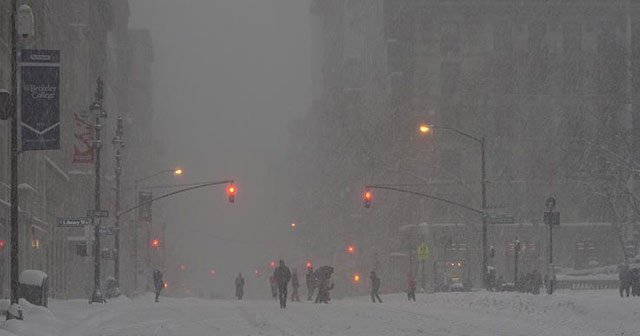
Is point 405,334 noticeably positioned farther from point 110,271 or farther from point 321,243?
point 321,243

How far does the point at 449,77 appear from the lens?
10662 cm

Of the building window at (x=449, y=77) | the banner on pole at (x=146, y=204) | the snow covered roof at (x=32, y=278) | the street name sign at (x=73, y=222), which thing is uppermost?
the building window at (x=449, y=77)

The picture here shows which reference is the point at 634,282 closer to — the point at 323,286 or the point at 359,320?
the point at 359,320

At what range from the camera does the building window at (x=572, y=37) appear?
354ft

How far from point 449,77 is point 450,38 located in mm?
3486

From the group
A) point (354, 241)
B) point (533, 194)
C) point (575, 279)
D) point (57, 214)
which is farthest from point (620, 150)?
point (354, 241)

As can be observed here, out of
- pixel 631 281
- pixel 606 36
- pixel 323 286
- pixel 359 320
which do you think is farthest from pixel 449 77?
pixel 359 320

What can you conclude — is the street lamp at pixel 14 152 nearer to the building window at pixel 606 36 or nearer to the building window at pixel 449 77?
the building window at pixel 449 77

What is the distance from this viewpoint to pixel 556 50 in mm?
108438

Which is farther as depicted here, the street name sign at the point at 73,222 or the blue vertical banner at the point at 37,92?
the street name sign at the point at 73,222

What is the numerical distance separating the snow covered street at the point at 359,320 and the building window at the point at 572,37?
74122mm

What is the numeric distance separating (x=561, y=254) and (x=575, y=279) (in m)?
39.1

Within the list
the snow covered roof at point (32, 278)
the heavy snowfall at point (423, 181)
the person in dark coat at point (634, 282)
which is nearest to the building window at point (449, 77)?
the heavy snowfall at point (423, 181)

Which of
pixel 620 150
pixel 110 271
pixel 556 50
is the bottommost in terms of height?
pixel 110 271
